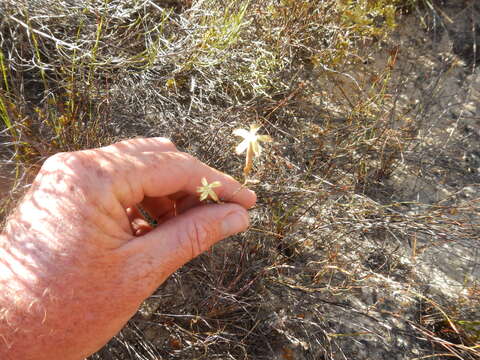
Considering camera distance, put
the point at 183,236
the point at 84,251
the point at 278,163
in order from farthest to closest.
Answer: the point at 278,163 → the point at 183,236 → the point at 84,251

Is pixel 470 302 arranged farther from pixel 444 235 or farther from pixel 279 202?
pixel 279 202

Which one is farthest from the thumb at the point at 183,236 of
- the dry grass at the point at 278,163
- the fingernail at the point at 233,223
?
the dry grass at the point at 278,163

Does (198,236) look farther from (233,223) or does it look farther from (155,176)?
(155,176)

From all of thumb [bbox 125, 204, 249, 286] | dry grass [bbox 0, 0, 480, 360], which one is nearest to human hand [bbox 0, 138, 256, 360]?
thumb [bbox 125, 204, 249, 286]

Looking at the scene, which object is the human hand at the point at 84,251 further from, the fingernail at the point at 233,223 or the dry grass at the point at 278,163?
the dry grass at the point at 278,163

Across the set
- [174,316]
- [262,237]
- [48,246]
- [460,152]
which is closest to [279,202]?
[262,237]

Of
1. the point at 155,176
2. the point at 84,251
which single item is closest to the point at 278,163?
the point at 155,176
